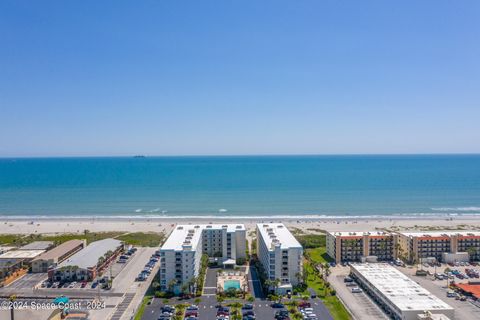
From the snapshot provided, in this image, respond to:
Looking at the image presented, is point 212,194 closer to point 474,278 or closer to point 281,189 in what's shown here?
point 281,189

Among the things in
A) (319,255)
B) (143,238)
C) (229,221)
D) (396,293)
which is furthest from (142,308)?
(229,221)

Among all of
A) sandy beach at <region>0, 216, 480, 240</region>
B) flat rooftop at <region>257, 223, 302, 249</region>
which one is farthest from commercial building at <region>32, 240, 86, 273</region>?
flat rooftop at <region>257, 223, 302, 249</region>

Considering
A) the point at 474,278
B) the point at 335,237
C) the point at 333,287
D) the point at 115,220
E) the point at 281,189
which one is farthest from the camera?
the point at 281,189

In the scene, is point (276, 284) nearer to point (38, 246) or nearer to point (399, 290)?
point (399, 290)

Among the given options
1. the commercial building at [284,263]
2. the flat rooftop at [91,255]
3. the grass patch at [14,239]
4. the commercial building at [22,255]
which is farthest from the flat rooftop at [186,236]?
the grass patch at [14,239]

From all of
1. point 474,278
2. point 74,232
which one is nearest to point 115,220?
point 74,232

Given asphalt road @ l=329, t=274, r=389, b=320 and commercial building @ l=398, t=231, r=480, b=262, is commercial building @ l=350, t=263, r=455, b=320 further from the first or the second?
commercial building @ l=398, t=231, r=480, b=262
